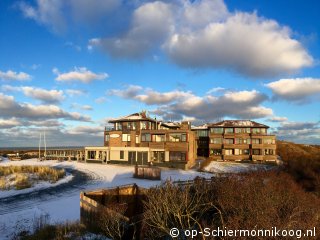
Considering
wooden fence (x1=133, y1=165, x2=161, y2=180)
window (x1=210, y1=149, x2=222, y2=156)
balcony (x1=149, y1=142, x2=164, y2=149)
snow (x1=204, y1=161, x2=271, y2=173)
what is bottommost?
snow (x1=204, y1=161, x2=271, y2=173)

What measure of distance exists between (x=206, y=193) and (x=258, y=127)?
50056mm

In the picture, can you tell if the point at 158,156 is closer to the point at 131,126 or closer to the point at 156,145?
the point at 156,145

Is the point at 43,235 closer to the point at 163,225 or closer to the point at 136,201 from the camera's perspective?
the point at 163,225

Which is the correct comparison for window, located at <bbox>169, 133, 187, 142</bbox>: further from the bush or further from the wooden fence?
the bush

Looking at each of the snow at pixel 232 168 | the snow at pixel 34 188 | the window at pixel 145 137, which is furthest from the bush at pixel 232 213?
the window at pixel 145 137

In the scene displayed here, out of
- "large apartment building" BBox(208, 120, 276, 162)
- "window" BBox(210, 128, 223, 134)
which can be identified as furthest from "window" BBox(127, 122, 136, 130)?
"window" BBox(210, 128, 223, 134)

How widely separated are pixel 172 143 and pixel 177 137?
4.71 feet

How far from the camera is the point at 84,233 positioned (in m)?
15.1

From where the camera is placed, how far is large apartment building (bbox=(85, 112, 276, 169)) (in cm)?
4716

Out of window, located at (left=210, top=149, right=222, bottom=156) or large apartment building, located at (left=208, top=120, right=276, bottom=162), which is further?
window, located at (left=210, top=149, right=222, bottom=156)

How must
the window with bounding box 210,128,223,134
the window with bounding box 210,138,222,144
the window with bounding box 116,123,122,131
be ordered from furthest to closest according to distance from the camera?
the window with bounding box 210,128,223,134, the window with bounding box 210,138,222,144, the window with bounding box 116,123,122,131

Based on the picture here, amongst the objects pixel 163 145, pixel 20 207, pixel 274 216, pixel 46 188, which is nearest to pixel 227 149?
pixel 163 145

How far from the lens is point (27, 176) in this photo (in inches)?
1332

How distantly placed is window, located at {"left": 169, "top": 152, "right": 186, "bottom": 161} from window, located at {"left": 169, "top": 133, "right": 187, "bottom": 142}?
2242mm
